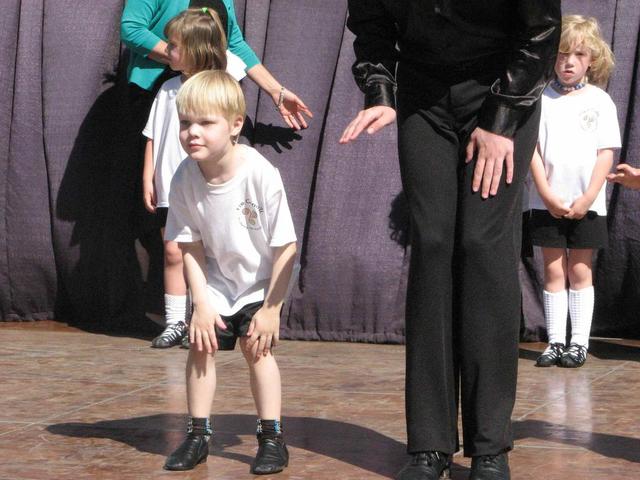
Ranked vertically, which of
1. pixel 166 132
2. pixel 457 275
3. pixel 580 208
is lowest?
pixel 457 275

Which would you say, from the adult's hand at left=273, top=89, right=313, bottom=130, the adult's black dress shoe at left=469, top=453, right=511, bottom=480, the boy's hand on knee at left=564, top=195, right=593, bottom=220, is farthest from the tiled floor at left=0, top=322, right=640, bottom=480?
the adult's hand at left=273, top=89, right=313, bottom=130

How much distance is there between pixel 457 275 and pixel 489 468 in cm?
49

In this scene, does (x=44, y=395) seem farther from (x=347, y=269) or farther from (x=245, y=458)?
(x=347, y=269)

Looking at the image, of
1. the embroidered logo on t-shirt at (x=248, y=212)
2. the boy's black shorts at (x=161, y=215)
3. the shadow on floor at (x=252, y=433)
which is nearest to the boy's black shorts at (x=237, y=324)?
the embroidered logo on t-shirt at (x=248, y=212)

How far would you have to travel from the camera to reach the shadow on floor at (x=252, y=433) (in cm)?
352

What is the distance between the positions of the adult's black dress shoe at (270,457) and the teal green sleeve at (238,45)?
270 centimetres

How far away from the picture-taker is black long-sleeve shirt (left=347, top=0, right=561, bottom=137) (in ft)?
10.1

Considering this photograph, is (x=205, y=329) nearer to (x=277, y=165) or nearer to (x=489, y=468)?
(x=489, y=468)

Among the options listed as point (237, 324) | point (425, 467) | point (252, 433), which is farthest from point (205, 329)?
point (425, 467)

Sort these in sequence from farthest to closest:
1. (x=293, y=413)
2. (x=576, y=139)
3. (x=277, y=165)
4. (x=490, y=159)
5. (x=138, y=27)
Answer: (x=277, y=165) → (x=138, y=27) → (x=576, y=139) → (x=293, y=413) → (x=490, y=159)

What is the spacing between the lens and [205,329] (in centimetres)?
343

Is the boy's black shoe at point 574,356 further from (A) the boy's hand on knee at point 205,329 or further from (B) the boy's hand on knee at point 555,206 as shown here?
(A) the boy's hand on knee at point 205,329

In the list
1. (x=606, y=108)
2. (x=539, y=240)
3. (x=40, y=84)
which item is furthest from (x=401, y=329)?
(x=40, y=84)

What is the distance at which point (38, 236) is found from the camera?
6.22m
